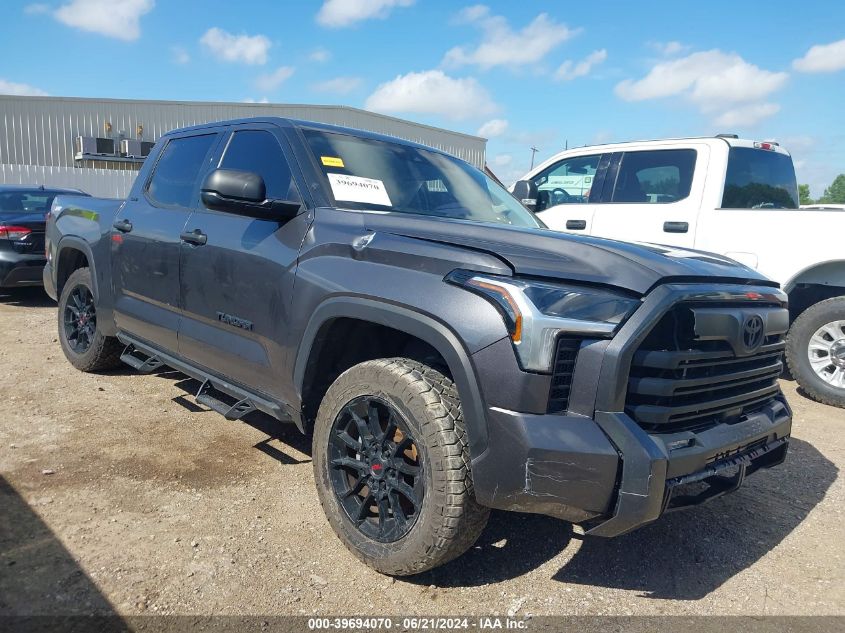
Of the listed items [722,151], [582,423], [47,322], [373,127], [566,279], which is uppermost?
[373,127]

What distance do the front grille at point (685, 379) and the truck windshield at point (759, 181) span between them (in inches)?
151

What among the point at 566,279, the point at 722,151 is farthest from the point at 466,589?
the point at 722,151

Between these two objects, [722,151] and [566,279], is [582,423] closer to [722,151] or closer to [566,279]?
[566,279]

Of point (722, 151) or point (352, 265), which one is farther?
point (722, 151)

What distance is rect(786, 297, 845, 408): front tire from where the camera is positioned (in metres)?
5.29

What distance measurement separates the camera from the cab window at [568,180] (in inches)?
266

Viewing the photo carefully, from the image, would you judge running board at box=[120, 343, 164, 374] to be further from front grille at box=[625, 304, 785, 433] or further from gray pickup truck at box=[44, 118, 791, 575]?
front grille at box=[625, 304, 785, 433]

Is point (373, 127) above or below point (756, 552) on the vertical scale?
above

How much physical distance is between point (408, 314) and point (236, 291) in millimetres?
1224

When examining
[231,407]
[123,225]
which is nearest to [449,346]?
[231,407]

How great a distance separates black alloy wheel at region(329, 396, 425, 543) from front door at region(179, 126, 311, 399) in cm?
54

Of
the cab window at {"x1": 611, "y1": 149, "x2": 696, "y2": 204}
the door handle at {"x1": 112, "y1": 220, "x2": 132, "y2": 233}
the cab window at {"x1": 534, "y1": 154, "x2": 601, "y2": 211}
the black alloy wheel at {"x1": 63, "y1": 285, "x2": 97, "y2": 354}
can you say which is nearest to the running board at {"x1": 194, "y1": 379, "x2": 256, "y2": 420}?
the door handle at {"x1": 112, "y1": 220, "x2": 132, "y2": 233}

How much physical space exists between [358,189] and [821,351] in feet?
14.6

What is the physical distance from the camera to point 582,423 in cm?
208
